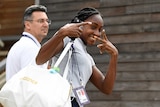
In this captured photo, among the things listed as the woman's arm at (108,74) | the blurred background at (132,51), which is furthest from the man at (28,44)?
the blurred background at (132,51)

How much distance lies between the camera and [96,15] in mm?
2398

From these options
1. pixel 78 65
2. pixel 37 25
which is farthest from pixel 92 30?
pixel 37 25

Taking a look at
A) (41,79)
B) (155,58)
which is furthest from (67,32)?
(155,58)

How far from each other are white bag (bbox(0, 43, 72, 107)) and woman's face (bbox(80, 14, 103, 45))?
0.25 metres

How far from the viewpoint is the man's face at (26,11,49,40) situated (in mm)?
3018

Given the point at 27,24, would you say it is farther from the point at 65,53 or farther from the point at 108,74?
the point at 65,53

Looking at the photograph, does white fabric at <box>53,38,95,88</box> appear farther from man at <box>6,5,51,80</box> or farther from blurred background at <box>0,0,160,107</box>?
blurred background at <box>0,0,160,107</box>

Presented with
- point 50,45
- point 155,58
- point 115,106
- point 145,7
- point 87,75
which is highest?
point 50,45

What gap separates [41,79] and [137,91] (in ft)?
9.88

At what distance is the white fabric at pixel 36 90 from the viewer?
203cm

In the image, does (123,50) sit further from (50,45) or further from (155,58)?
(50,45)

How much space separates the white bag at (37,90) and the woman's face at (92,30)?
0.25 metres

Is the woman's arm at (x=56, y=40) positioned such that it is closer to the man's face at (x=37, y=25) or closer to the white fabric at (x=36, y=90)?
the white fabric at (x=36, y=90)

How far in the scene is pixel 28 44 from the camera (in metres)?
2.89
